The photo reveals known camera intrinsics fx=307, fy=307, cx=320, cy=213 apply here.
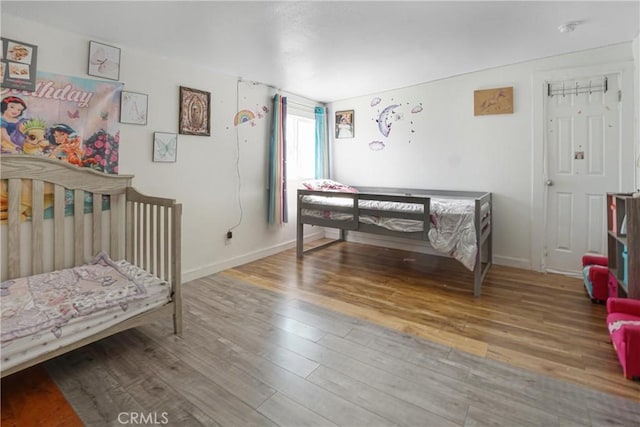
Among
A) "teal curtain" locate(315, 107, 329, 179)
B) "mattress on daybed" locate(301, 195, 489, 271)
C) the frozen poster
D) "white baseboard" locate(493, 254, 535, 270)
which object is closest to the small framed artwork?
"mattress on daybed" locate(301, 195, 489, 271)

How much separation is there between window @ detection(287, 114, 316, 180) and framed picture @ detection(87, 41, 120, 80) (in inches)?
84.8

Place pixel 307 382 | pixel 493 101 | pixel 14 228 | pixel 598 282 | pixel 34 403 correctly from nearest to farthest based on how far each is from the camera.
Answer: pixel 34 403, pixel 307 382, pixel 14 228, pixel 598 282, pixel 493 101

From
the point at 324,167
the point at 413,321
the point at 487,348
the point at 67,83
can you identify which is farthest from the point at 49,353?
the point at 324,167

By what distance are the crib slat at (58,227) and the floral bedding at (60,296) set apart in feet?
0.43

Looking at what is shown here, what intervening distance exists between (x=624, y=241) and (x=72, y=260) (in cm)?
390

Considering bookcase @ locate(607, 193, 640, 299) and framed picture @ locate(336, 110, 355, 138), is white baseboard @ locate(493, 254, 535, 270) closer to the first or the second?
bookcase @ locate(607, 193, 640, 299)

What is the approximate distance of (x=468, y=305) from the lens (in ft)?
8.18

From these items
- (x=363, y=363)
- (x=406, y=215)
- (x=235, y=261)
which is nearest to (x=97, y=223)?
(x=235, y=261)

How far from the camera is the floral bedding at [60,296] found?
1.50m

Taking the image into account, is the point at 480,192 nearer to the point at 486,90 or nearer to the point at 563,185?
the point at 563,185

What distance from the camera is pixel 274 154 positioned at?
3791mm

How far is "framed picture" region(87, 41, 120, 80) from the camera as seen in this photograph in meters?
2.39

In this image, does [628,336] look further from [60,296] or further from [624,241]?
[60,296]

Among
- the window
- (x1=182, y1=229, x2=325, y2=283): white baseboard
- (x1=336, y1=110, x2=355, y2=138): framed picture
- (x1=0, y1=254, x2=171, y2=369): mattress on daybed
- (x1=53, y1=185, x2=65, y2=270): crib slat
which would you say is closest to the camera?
(x1=0, y1=254, x2=171, y2=369): mattress on daybed
